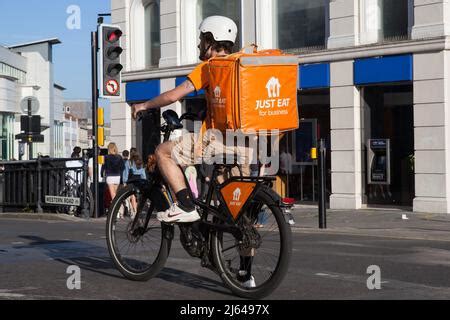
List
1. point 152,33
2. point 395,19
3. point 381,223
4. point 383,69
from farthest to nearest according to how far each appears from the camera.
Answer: point 152,33
point 395,19
point 383,69
point 381,223

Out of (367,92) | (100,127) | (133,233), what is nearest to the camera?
(133,233)

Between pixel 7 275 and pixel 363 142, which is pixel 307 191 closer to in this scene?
pixel 363 142

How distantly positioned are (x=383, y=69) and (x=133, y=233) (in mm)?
12857

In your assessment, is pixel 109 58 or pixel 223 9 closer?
pixel 109 58

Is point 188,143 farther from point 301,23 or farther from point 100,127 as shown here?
point 301,23

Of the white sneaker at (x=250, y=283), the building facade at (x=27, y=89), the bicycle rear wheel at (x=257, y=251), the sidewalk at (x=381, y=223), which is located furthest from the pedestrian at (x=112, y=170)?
the building facade at (x=27, y=89)

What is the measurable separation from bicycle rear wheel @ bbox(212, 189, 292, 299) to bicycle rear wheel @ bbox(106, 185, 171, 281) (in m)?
0.77

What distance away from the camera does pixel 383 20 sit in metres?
19.0

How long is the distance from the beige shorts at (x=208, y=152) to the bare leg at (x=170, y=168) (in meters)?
0.04

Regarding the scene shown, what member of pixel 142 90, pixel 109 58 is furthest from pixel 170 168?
pixel 142 90

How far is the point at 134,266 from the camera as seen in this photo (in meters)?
6.59

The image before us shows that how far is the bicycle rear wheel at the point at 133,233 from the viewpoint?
648 cm

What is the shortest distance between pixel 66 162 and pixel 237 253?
1265cm

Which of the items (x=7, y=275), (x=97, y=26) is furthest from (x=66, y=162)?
(x=7, y=275)
